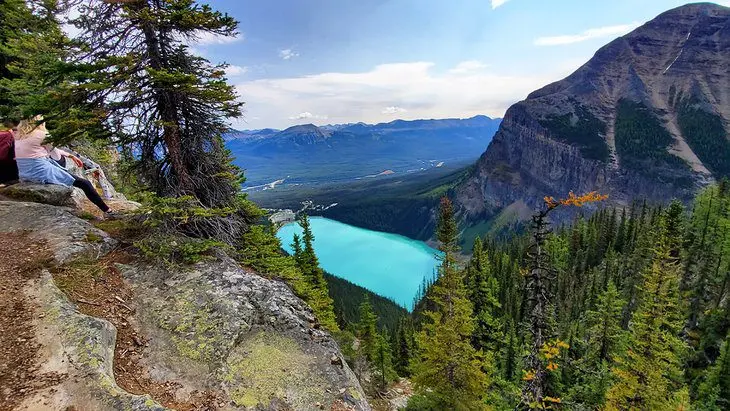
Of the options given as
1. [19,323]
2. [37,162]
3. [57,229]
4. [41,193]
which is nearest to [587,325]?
[57,229]

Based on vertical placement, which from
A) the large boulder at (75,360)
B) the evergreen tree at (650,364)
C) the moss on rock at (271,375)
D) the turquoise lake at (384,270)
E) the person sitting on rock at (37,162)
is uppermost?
the person sitting on rock at (37,162)

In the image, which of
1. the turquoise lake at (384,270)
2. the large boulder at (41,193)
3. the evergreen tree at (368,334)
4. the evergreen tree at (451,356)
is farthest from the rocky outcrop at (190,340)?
the turquoise lake at (384,270)

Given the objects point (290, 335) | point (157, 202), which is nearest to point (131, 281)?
point (157, 202)

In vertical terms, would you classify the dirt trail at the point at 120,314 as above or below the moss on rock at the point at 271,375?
above

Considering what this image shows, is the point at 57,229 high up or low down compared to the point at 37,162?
down

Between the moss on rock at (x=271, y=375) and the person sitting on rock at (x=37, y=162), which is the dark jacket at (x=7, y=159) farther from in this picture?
the moss on rock at (x=271, y=375)

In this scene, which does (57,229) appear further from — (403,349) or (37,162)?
(403,349)

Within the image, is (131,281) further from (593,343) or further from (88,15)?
(593,343)
